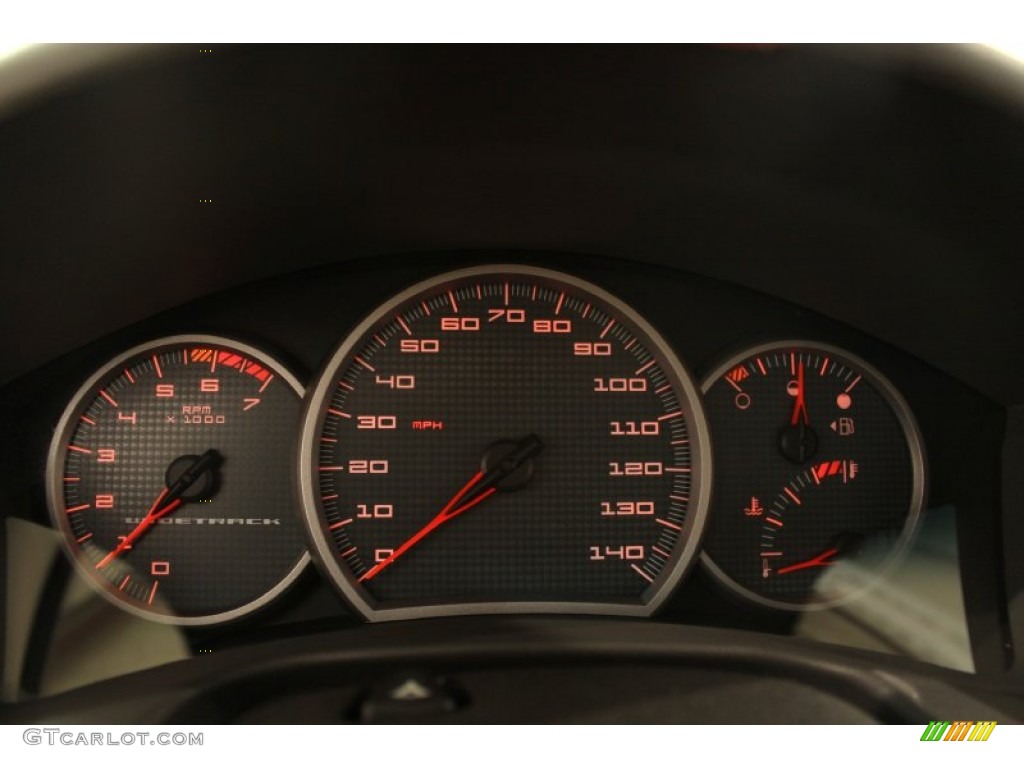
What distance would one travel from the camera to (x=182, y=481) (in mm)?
1784

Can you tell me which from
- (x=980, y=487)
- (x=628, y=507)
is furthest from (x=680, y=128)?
(x=980, y=487)

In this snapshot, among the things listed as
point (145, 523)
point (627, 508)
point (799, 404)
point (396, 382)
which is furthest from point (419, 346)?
point (799, 404)

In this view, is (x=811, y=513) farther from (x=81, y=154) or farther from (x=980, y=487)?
(x=81, y=154)

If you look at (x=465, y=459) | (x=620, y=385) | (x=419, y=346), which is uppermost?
(x=419, y=346)

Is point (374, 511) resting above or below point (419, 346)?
below

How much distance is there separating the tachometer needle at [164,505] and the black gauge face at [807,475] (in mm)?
1074

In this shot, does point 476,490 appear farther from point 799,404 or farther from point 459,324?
point 799,404

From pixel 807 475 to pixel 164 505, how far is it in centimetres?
135

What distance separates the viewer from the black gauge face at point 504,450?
5.89 ft

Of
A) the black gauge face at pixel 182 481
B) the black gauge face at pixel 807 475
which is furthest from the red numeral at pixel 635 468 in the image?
the black gauge face at pixel 182 481
